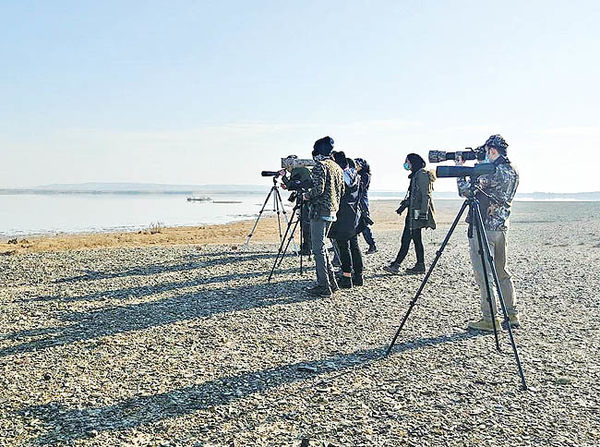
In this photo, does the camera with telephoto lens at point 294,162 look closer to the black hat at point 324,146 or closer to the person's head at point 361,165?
the black hat at point 324,146

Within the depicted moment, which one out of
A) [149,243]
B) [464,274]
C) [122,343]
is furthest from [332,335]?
[149,243]

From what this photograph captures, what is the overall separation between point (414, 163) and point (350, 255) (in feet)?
8.26

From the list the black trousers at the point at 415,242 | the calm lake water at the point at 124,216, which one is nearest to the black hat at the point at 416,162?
the black trousers at the point at 415,242

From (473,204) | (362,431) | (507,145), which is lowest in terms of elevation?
(362,431)

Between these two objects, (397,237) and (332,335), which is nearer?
(332,335)

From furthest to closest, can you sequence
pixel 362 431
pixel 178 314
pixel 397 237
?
1. pixel 397 237
2. pixel 178 314
3. pixel 362 431

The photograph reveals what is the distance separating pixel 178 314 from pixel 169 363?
2.10 meters

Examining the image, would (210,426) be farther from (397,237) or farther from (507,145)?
(397,237)

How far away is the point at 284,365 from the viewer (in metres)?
5.66

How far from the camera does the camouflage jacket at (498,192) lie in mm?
6332

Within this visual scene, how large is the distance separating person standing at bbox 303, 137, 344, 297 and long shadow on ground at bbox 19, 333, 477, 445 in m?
2.89

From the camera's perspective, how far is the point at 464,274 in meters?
11.1

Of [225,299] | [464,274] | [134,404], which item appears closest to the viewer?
A: [134,404]

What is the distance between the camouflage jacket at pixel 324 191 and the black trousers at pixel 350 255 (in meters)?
0.84
